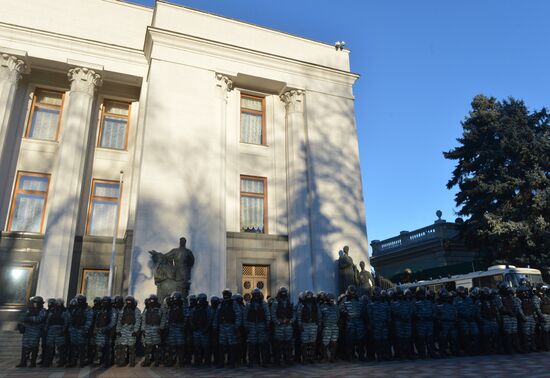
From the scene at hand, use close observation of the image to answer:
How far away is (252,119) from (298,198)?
15.1 ft

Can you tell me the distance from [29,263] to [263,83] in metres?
12.7

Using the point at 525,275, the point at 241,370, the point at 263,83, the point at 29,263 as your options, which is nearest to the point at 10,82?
the point at 29,263

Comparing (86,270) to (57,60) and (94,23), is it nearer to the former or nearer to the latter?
(57,60)

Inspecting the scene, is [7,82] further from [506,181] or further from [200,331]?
[506,181]

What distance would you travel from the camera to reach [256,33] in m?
21.2

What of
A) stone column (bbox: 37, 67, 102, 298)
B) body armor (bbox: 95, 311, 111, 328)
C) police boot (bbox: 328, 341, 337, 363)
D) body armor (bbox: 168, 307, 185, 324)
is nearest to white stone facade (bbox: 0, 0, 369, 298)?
stone column (bbox: 37, 67, 102, 298)

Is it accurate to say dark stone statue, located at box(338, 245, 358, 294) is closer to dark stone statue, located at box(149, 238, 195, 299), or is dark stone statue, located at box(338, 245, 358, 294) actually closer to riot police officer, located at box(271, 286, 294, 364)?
dark stone statue, located at box(149, 238, 195, 299)

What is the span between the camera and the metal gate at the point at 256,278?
17609 millimetres

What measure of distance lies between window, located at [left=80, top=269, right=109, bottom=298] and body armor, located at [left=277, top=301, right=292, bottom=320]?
9.79m

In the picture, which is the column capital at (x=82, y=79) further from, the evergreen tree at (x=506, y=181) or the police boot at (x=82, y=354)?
the evergreen tree at (x=506, y=181)

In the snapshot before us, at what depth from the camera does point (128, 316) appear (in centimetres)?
1019

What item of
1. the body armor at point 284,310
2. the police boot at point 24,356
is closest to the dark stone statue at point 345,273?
the body armor at point 284,310

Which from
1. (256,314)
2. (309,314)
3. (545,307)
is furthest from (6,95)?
(545,307)

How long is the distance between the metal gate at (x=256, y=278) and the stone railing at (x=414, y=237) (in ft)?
49.1
